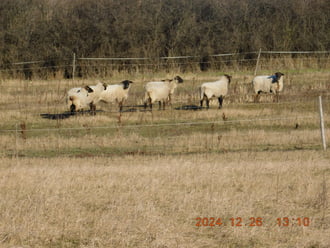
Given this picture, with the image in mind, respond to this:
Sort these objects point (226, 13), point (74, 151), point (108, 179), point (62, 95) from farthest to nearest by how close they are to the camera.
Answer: point (226, 13) → point (62, 95) → point (74, 151) → point (108, 179)

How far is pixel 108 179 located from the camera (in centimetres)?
1059

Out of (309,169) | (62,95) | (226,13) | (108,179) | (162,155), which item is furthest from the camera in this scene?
(226,13)

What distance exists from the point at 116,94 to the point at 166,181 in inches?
469

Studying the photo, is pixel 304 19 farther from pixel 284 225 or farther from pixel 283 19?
pixel 284 225

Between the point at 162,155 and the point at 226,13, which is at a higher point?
the point at 226,13

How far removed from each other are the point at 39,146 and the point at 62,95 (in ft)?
26.8

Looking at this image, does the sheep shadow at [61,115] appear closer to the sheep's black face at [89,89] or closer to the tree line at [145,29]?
the sheep's black face at [89,89]

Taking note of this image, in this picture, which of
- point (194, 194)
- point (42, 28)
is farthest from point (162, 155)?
point (42, 28)

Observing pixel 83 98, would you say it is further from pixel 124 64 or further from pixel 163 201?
pixel 163 201
